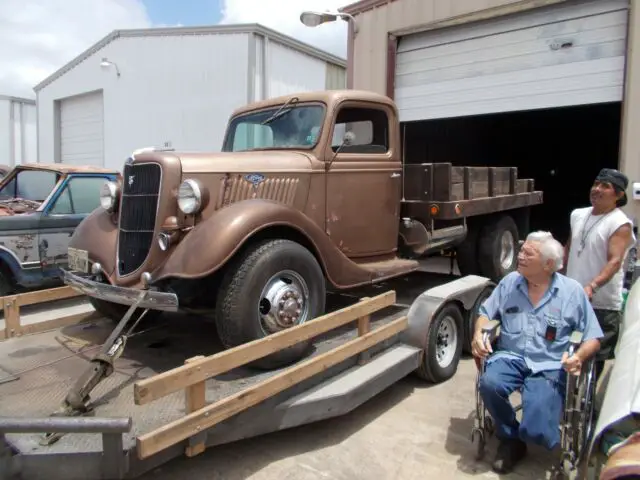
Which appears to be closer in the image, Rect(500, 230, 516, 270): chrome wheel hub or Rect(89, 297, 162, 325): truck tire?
Rect(89, 297, 162, 325): truck tire

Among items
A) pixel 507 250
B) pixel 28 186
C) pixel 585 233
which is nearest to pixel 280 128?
pixel 585 233

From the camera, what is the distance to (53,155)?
1873cm

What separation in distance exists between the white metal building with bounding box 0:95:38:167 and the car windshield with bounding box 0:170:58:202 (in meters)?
16.7

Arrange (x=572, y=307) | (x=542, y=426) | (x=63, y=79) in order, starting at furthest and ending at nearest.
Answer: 1. (x=63, y=79)
2. (x=572, y=307)
3. (x=542, y=426)

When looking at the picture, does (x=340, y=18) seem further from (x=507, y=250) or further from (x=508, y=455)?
(x=508, y=455)

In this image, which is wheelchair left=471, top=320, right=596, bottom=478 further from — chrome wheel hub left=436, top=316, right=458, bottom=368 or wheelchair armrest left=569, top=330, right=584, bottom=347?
chrome wheel hub left=436, top=316, right=458, bottom=368

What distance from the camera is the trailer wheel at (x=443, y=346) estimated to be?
13.3 feet

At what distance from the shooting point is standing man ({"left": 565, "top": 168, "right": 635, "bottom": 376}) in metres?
3.47

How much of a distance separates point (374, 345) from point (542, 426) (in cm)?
130

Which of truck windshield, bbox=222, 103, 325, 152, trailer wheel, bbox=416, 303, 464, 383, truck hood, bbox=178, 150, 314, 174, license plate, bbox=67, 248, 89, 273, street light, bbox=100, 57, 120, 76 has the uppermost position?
street light, bbox=100, 57, 120, 76

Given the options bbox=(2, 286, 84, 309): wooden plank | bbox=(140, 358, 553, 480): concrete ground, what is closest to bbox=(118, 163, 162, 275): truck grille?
bbox=(2, 286, 84, 309): wooden plank

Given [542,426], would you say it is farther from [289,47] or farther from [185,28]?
[185,28]

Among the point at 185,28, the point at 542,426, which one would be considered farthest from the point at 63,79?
the point at 542,426

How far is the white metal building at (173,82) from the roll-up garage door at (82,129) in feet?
0.11
